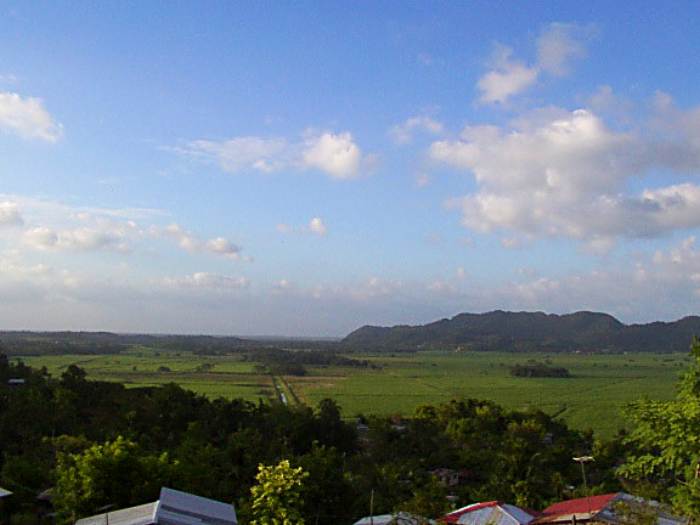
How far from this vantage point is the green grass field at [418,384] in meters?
54.2

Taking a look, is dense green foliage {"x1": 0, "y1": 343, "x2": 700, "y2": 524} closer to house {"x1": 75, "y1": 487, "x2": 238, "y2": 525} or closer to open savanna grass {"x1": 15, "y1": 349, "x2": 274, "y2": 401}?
house {"x1": 75, "y1": 487, "x2": 238, "y2": 525}

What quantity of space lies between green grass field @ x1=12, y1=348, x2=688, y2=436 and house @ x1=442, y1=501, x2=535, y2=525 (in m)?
26.6

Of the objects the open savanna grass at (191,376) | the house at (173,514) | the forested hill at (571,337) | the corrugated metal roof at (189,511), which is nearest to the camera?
the house at (173,514)

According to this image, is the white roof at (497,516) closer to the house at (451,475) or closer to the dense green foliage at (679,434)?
the dense green foliage at (679,434)

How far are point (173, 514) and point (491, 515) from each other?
804cm

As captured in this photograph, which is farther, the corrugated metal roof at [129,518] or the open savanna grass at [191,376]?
the open savanna grass at [191,376]

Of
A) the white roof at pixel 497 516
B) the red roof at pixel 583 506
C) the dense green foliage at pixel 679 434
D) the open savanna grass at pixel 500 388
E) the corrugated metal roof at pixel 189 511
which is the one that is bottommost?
the open savanna grass at pixel 500 388

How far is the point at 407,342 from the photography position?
195 m

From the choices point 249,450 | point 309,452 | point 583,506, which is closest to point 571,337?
point 309,452

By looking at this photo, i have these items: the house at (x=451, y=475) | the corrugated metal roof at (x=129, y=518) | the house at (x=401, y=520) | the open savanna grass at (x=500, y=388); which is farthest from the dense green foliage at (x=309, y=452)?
the open savanna grass at (x=500, y=388)

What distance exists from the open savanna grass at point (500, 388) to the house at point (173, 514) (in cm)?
3271

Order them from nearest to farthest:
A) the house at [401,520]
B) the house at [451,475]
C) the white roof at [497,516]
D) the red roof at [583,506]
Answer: the house at [401,520]
the red roof at [583,506]
the white roof at [497,516]
the house at [451,475]

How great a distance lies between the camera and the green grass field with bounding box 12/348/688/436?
178 feet

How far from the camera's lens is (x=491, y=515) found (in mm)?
16438
